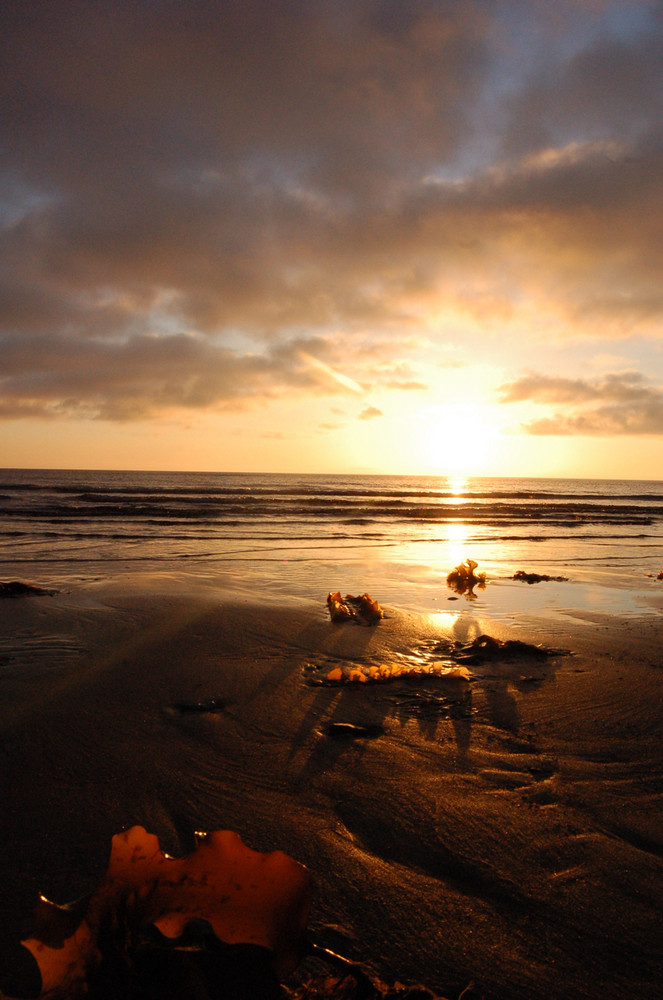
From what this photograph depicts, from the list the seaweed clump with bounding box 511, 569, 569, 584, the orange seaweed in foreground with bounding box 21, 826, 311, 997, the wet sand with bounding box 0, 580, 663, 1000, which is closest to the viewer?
the orange seaweed in foreground with bounding box 21, 826, 311, 997

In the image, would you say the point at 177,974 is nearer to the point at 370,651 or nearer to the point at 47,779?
the point at 47,779

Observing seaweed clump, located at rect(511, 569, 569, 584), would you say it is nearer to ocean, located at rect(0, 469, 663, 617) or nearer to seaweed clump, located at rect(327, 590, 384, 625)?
ocean, located at rect(0, 469, 663, 617)

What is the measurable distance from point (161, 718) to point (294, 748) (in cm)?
82

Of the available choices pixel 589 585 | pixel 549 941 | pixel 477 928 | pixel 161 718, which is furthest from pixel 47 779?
pixel 589 585

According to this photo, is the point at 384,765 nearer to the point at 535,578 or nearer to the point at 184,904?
the point at 184,904

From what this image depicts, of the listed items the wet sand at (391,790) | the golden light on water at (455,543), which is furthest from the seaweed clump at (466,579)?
the wet sand at (391,790)

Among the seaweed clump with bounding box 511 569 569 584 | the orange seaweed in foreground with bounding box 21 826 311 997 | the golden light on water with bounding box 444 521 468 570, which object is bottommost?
the golden light on water with bounding box 444 521 468 570

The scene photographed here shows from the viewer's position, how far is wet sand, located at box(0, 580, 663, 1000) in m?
1.56

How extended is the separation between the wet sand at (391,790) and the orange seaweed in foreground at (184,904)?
22cm

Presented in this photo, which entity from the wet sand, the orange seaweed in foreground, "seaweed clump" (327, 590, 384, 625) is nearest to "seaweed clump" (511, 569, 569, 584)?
"seaweed clump" (327, 590, 384, 625)

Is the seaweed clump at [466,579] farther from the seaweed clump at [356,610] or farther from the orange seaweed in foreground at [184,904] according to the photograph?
the orange seaweed in foreground at [184,904]

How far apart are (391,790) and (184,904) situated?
1071mm

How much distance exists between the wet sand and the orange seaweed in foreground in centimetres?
22

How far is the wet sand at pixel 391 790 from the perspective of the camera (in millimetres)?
1562
